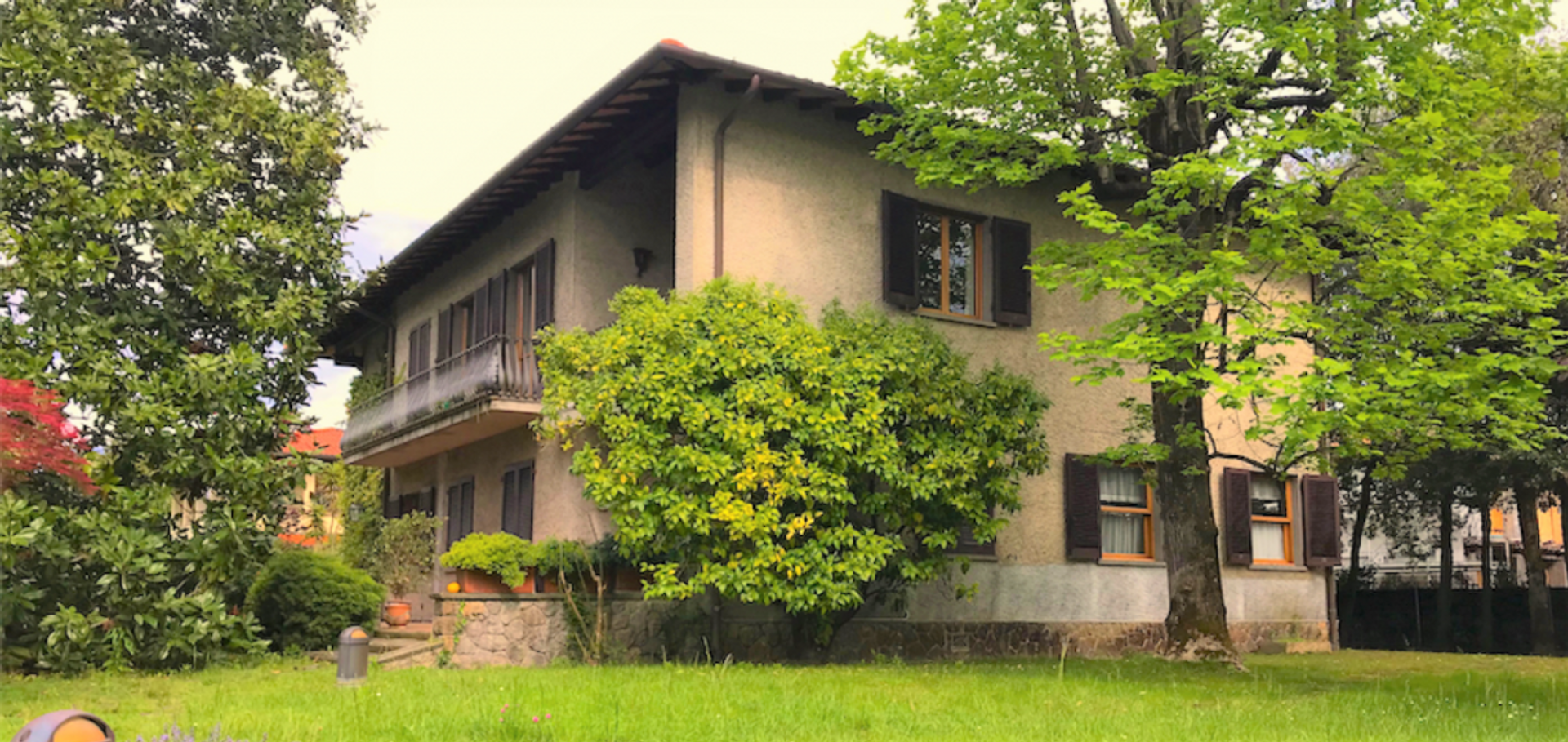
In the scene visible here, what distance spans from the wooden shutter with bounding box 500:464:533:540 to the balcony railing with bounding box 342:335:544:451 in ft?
4.00

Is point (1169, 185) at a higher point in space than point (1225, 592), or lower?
higher

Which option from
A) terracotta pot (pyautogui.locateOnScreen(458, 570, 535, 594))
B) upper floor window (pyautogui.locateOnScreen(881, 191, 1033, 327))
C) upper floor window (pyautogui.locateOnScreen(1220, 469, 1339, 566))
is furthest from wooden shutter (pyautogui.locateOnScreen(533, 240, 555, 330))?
upper floor window (pyautogui.locateOnScreen(1220, 469, 1339, 566))

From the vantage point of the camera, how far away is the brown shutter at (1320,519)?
726 inches

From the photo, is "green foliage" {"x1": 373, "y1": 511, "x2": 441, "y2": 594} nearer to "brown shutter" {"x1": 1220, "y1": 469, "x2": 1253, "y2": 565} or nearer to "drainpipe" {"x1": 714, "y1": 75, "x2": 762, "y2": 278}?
"drainpipe" {"x1": 714, "y1": 75, "x2": 762, "y2": 278}

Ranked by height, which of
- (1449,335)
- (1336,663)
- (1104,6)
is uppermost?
(1104,6)

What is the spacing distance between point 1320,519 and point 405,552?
13.1 meters

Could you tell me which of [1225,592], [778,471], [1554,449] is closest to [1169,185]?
[778,471]

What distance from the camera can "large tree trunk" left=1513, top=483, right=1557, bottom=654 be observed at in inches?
872

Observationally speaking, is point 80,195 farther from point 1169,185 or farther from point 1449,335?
point 1449,335

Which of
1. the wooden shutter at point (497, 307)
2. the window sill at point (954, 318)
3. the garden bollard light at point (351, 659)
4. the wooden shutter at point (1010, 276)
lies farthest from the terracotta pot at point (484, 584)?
the wooden shutter at point (1010, 276)

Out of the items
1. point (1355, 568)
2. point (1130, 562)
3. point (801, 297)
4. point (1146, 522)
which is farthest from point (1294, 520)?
point (801, 297)

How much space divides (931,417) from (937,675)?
299cm

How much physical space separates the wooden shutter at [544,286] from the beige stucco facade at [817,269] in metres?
0.16

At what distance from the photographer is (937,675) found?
34.7ft
